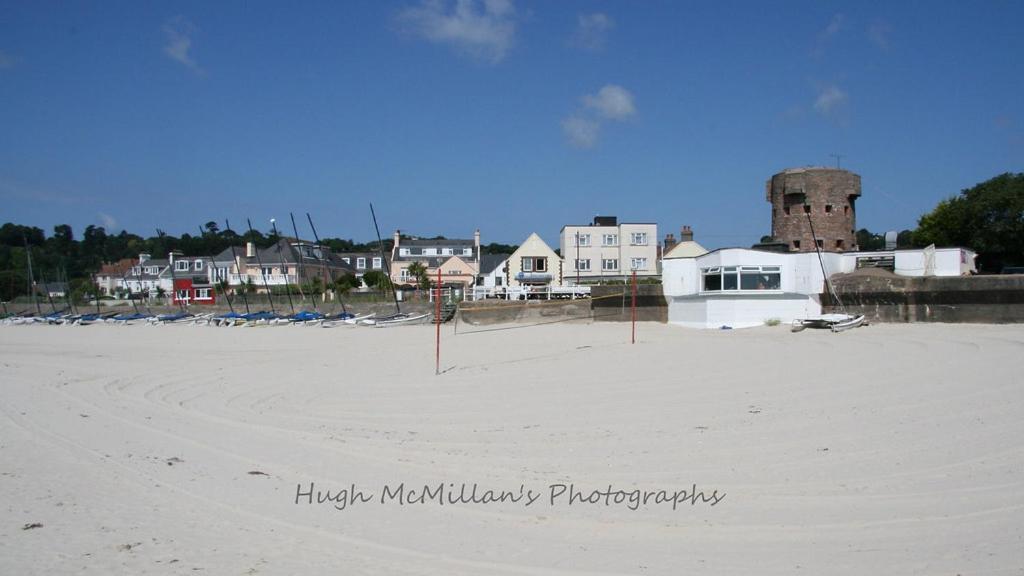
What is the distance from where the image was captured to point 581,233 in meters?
61.6

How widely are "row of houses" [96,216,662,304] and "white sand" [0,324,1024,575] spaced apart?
27.5m

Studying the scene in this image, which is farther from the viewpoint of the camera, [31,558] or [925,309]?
[925,309]

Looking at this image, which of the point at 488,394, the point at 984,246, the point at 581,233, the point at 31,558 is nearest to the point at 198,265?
the point at 581,233

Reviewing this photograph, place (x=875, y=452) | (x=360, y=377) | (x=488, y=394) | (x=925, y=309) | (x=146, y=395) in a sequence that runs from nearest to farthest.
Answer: (x=875, y=452) < (x=488, y=394) < (x=146, y=395) < (x=360, y=377) < (x=925, y=309)

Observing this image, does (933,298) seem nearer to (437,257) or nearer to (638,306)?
(638,306)

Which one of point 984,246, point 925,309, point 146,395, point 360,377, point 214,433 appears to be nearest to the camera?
Result: point 214,433

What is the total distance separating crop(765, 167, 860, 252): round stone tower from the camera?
3375 cm

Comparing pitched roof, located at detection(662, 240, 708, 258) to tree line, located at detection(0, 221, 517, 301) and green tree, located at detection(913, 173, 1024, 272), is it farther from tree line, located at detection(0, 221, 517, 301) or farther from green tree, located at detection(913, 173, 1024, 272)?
tree line, located at detection(0, 221, 517, 301)

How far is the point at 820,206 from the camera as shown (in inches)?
1330

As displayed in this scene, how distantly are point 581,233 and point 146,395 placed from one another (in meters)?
49.9

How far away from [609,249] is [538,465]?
54427mm

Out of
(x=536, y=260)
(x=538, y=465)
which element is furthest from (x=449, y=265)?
(x=538, y=465)

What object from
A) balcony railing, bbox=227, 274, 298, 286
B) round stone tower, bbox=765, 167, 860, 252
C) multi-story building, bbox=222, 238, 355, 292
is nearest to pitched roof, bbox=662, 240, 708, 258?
round stone tower, bbox=765, 167, 860, 252

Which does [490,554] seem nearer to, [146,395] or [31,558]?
[31,558]
